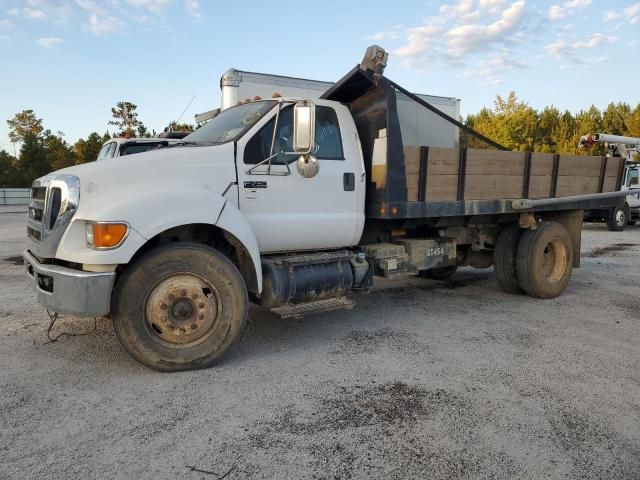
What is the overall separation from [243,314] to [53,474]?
6.23 ft

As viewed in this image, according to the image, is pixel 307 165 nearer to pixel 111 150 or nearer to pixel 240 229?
pixel 240 229

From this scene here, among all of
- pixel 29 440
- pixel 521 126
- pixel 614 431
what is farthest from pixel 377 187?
pixel 521 126

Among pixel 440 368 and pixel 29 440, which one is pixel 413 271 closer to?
pixel 440 368

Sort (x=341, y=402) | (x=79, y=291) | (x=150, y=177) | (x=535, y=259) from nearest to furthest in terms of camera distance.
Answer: (x=341, y=402) < (x=79, y=291) < (x=150, y=177) < (x=535, y=259)

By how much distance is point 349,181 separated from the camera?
5211 millimetres

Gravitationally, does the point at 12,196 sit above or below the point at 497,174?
below

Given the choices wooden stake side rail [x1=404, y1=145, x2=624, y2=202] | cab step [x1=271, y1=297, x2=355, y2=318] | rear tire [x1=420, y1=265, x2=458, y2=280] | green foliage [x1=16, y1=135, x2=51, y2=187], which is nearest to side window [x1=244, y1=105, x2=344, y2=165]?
wooden stake side rail [x1=404, y1=145, x2=624, y2=202]

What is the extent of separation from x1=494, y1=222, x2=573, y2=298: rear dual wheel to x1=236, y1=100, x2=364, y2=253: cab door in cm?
270

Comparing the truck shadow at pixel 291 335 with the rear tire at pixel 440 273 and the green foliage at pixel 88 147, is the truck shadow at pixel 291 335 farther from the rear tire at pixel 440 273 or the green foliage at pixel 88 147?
the green foliage at pixel 88 147

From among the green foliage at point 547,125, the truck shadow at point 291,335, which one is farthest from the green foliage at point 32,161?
the truck shadow at point 291,335

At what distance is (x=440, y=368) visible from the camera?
4.20m

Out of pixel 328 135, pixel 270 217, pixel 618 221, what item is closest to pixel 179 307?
pixel 270 217

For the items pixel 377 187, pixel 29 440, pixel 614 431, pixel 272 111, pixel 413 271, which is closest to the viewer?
pixel 29 440

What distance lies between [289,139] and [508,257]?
386 centimetres
